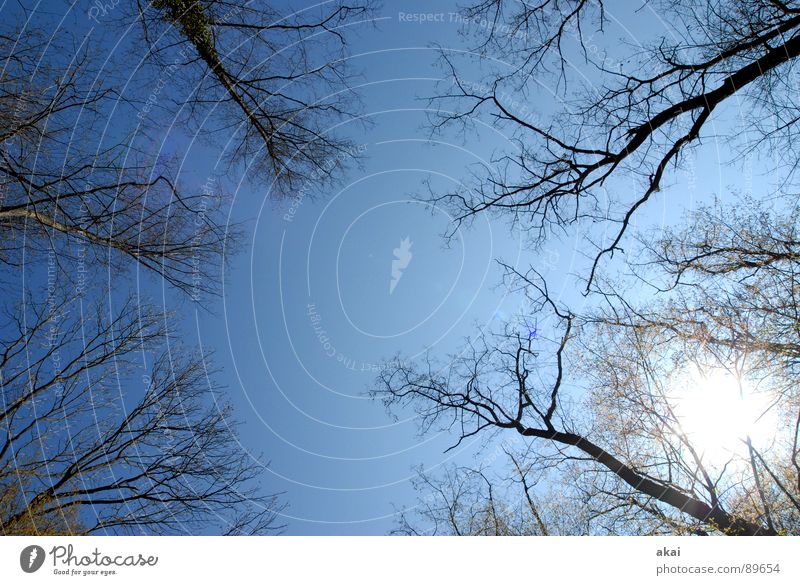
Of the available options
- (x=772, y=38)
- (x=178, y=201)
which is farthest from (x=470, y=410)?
(x=772, y=38)

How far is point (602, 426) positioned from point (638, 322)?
2.09m

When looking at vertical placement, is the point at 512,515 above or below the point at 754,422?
below

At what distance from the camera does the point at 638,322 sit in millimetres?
8734

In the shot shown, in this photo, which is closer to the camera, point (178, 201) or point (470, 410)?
point (178, 201)

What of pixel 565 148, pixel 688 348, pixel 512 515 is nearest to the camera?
pixel 565 148

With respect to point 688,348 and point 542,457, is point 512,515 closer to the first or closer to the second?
point 542,457

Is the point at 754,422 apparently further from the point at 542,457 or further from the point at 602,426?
the point at 542,457
